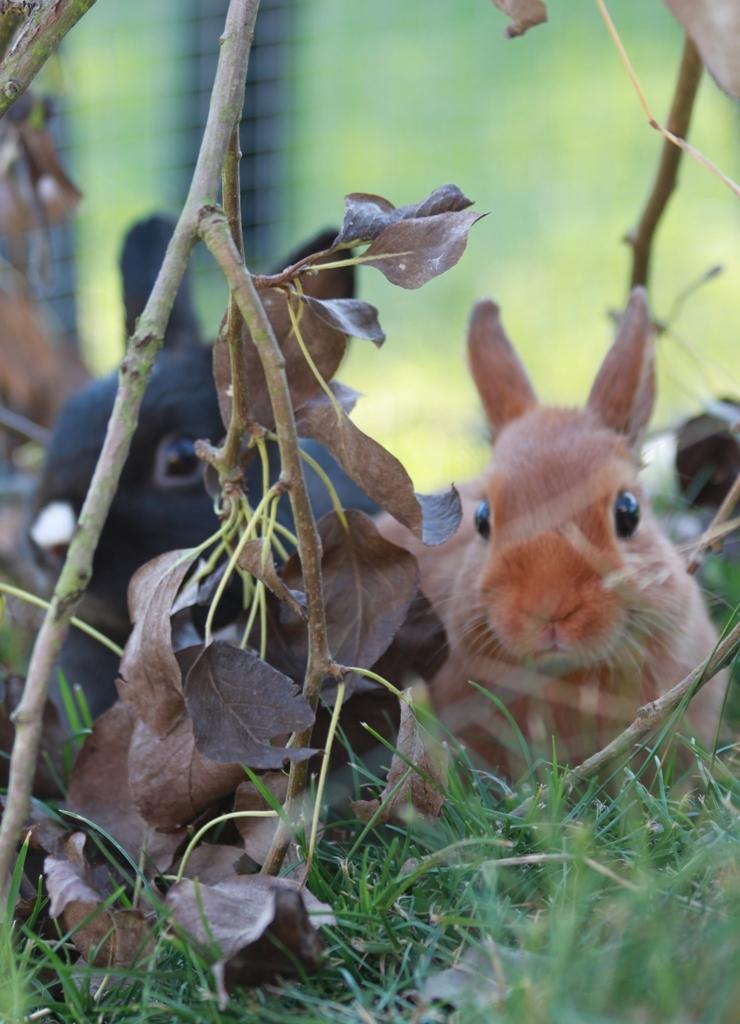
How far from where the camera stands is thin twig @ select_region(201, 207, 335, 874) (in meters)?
1.45

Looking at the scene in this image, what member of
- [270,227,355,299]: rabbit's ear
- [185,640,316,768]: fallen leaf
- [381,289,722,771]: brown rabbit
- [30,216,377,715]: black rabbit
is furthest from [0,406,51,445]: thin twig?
[185,640,316,768]: fallen leaf

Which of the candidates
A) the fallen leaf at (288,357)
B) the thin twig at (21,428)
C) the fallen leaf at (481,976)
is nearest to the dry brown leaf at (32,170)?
the thin twig at (21,428)

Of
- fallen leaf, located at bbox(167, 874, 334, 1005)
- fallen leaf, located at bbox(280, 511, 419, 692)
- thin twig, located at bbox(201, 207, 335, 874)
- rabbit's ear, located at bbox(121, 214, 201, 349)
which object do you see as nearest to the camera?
fallen leaf, located at bbox(167, 874, 334, 1005)

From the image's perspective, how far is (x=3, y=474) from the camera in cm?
437

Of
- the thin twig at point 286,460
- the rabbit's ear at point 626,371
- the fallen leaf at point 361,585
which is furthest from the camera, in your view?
the rabbit's ear at point 626,371

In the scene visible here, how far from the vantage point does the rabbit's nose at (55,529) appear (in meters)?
2.56

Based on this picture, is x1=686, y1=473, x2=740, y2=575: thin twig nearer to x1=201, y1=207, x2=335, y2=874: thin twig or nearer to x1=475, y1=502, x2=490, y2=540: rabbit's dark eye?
x1=475, y1=502, x2=490, y2=540: rabbit's dark eye

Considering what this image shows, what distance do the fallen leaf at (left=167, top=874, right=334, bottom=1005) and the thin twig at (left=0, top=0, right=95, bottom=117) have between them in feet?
2.98

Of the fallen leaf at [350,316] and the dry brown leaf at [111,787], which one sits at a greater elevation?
the fallen leaf at [350,316]

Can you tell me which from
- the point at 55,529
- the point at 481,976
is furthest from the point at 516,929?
the point at 55,529

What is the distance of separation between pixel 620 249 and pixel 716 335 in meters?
0.83

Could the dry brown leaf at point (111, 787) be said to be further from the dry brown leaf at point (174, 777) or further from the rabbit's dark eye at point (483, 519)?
the rabbit's dark eye at point (483, 519)

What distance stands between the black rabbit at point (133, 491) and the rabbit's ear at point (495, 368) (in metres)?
0.32

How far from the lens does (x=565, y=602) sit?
1.93 m
